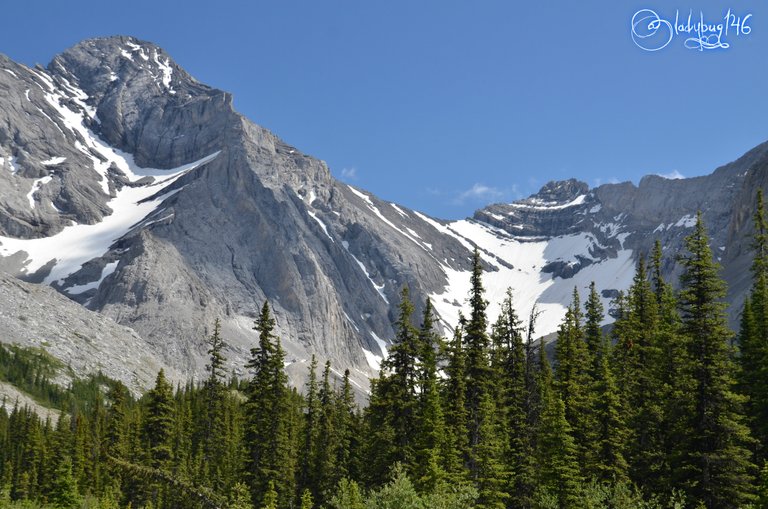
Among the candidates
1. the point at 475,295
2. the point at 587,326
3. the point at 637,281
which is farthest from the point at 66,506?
the point at 637,281

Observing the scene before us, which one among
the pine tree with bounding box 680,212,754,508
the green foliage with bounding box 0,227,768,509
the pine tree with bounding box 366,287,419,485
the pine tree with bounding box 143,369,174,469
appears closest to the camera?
the pine tree with bounding box 680,212,754,508

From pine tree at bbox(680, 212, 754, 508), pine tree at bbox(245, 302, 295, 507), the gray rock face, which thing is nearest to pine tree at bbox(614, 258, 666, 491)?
pine tree at bbox(680, 212, 754, 508)

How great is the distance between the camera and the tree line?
31.8 meters

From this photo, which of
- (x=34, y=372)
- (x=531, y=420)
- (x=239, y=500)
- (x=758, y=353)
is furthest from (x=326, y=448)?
(x=34, y=372)

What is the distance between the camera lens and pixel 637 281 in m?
53.1

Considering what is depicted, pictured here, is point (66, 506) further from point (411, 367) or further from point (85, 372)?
point (85, 372)

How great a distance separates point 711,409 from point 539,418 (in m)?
16.9

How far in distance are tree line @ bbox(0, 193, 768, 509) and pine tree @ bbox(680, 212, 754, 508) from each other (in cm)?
6

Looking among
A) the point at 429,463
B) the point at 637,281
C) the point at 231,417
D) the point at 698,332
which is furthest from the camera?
the point at 231,417

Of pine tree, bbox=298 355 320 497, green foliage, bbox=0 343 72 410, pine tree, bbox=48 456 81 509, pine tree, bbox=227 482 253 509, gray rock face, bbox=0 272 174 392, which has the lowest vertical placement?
pine tree, bbox=227 482 253 509

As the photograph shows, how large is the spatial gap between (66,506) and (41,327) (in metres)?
124

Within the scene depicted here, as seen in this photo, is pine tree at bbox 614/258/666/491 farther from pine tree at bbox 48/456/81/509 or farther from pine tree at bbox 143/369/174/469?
pine tree at bbox 48/456/81/509

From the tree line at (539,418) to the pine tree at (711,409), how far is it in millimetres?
60

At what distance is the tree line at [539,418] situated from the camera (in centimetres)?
3181
